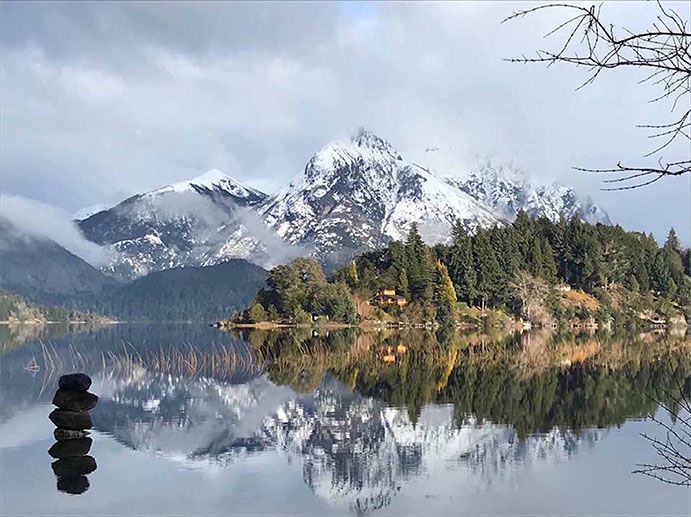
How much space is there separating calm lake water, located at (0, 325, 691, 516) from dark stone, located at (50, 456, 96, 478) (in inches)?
9.0

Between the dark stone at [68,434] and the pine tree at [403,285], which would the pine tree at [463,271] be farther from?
the dark stone at [68,434]

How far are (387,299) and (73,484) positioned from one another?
3670 inches

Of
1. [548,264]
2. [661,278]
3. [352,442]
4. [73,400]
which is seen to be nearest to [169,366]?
[73,400]

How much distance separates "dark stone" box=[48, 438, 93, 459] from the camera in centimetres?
1789

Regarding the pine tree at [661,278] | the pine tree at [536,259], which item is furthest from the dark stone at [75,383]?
the pine tree at [661,278]

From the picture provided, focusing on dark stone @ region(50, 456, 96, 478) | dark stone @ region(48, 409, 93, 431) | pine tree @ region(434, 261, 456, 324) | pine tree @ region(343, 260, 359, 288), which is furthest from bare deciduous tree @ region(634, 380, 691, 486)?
pine tree @ region(343, 260, 359, 288)

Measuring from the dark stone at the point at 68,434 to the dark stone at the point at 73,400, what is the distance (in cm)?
59

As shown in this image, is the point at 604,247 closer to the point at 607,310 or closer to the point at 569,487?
the point at 607,310

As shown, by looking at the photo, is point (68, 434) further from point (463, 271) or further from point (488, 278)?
point (488, 278)

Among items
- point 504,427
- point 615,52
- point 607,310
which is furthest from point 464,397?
point 607,310

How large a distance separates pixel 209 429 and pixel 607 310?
99.4 meters

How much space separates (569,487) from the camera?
14.3 m

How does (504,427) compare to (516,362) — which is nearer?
(504,427)

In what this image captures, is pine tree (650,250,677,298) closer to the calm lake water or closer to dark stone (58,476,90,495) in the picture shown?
the calm lake water
